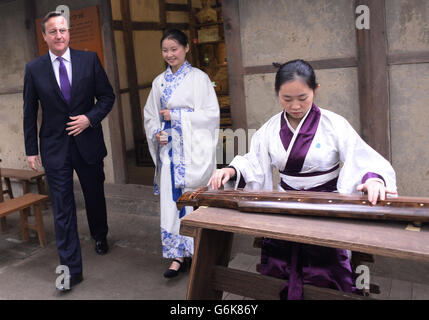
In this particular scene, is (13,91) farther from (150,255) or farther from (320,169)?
(320,169)

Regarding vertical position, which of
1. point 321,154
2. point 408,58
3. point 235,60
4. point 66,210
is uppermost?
point 235,60

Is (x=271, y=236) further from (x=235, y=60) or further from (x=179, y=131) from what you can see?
(x=235, y=60)

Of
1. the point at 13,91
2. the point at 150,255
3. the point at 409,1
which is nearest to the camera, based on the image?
the point at 409,1

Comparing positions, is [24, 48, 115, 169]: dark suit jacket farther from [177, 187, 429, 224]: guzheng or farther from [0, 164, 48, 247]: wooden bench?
[177, 187, 429, 224]: guzheng

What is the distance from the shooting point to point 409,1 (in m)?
3.72

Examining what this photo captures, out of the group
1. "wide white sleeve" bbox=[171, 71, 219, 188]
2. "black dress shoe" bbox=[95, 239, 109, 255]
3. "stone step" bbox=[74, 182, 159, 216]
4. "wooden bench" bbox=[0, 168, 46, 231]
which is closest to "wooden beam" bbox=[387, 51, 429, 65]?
"wide white sleeve" bbox=[171, 71, 219, 188]

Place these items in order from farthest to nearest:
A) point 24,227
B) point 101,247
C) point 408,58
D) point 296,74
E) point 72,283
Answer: point 24,227 < point 101,247 < point 72,283 < point 408,58 < point 296,74

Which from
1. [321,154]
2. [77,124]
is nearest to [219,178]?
[321,154]

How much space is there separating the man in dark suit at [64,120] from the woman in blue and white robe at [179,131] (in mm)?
584

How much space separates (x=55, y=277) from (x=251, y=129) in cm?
246

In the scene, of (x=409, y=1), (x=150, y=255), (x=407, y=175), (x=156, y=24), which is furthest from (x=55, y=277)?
(x=156, y=24)

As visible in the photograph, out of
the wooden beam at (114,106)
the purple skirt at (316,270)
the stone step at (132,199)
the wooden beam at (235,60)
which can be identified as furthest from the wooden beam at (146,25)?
the purple skirt at (316,270)

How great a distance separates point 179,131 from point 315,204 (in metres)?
2.00

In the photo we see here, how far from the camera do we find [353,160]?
2572 mm
